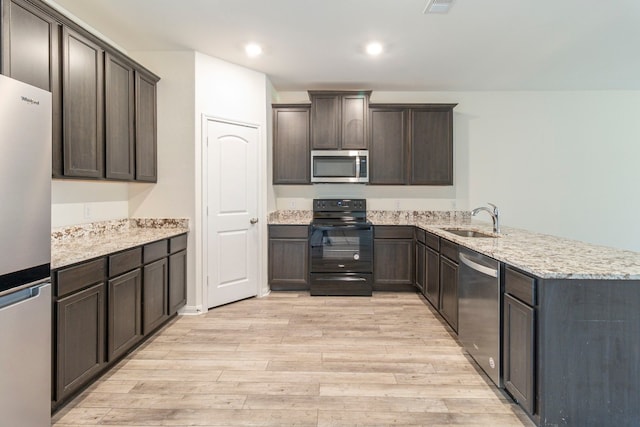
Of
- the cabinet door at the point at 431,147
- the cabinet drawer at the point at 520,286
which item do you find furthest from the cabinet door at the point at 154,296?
the cabinet door at the point at 431,147

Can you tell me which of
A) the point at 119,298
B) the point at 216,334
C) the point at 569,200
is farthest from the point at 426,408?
the point at 569,200

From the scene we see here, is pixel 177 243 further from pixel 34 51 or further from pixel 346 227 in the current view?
pixel 346 227

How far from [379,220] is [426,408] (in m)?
2.89

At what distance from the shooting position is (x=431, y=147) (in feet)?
14.6

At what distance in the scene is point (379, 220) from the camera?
184 inches

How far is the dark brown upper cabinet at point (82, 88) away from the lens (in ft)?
6.41

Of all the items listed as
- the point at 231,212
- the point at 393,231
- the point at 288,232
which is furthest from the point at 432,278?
the point at 231,212

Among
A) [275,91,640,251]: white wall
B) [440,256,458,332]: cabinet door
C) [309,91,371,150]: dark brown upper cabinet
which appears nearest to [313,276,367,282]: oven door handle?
[440,256,458,332]: cabinet door

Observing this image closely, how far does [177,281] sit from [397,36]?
3.19 metres

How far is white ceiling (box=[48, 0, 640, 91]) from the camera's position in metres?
2.66

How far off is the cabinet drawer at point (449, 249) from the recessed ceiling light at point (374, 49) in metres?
2.03

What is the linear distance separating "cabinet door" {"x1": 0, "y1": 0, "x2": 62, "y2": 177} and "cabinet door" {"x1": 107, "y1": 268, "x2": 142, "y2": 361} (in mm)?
874

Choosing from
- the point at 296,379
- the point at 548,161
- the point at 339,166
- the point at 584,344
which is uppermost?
the point at 548,161

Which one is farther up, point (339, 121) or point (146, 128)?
point (339, 121)
